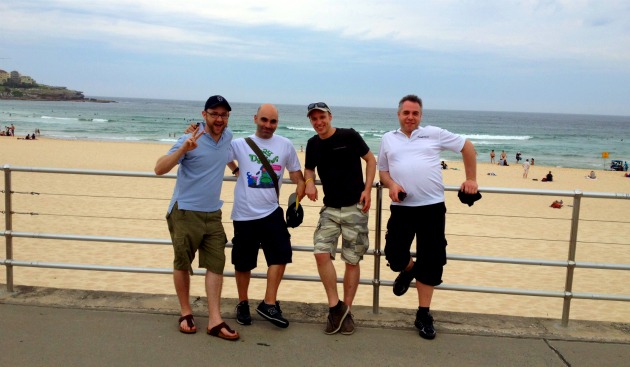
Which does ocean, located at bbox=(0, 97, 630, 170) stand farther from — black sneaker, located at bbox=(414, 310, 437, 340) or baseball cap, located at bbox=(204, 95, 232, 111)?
baseball cap, located at bbox=(204, 95, 232, 111)

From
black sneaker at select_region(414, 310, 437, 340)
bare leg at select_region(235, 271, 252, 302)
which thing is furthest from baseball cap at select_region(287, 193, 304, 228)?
black sneaker at select_region(414, 310, 437, 340)

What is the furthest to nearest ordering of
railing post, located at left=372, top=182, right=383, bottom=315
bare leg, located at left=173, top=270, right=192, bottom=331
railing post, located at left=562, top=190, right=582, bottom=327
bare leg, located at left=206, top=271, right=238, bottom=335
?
1. railing post, located at left=372, top=182, right=383, bottom=315
2. railing post, located at left=562, top=190, right=582, bottom=327
3. bare leg, located at left=173, top=270, right=192, bottom=331
4. bare leg, located at left=206, top=271, right=238, bottom=335

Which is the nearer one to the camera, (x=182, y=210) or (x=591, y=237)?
(x=182, y=210)

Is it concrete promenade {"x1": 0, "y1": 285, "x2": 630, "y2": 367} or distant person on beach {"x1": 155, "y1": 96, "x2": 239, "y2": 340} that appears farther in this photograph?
distant person on beach {"x1": 155, "y1": 96, "x2": 239, "y2": 340}

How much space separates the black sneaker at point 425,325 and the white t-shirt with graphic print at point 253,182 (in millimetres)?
1354

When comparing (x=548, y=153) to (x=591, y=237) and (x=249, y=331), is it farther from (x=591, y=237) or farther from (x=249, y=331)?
(x=249, y=331)

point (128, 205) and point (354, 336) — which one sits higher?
point (354, 336)

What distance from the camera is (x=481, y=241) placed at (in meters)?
11.1

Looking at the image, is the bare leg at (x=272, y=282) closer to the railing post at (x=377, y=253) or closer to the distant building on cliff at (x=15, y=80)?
the railing post at (x=377, y=253)

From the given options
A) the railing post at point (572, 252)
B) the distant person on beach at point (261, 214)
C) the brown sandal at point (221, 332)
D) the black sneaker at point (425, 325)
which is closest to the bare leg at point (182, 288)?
the brown sandal at point (221, 332)

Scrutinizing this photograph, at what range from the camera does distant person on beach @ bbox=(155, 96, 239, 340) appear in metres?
3.85

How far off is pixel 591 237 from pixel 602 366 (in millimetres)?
9659

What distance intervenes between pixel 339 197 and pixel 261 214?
1.95 ft

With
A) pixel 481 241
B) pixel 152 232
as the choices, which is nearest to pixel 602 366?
pixel 481 241
